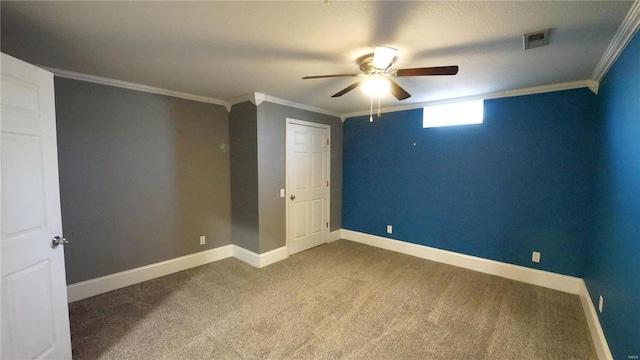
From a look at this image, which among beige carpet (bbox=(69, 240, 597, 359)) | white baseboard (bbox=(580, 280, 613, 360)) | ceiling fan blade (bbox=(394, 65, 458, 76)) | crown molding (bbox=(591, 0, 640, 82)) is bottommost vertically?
beige carpet (bbox=(69, 240, 597, 359))

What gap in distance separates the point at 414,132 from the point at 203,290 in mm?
3498

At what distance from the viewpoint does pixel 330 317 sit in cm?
236

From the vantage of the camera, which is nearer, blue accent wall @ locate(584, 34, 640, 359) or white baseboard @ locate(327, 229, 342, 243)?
blue accent wall @ locate(584, 34, 640, 359)

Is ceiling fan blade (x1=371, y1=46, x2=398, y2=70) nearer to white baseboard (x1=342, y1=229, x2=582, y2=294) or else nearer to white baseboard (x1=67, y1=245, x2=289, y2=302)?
white baseboard (x1=67, y1=245, x2=289, y2=302)

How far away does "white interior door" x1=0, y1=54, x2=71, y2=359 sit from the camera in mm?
1367

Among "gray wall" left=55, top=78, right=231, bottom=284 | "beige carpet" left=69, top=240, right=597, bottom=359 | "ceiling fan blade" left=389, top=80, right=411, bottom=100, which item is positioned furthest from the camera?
"gray wall" left=55, top=78, right=231, bottom=284

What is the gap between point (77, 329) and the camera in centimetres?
215

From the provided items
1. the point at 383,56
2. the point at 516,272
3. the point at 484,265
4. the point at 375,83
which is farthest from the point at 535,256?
the point at 383,56

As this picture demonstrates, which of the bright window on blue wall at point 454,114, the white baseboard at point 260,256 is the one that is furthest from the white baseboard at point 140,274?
the bright window on blue wall at point 454,114

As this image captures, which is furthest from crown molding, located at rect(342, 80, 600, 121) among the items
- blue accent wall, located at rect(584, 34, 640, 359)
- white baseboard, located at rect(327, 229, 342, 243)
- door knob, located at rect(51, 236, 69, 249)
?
door knob, located at rect(51, 236, 69, 249)

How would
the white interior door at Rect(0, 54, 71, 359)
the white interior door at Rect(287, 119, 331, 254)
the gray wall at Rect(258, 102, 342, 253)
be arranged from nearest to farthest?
the white interior door at Rect(0, 54, 71, 359) → the gray wall at Rect(258, 102, 342, 253) → the white interior door at Rect(287, 119, 331, 254)

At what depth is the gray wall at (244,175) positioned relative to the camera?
343 centimetres

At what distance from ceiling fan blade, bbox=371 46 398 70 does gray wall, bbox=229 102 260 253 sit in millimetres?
1922

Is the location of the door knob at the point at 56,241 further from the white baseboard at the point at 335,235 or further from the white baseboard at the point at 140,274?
the white baseboard at the point at 335,235
